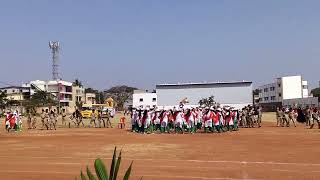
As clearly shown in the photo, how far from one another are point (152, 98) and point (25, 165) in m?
87.2

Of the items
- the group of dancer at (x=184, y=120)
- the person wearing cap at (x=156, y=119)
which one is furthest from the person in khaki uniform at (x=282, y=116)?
the person wearing cap at (x=156, y=119)

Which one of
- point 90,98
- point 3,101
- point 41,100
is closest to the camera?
point 3,101

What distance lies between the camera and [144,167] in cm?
1545

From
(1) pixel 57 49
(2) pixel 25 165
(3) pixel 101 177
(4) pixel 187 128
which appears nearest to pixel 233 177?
(2) pixel 25 165

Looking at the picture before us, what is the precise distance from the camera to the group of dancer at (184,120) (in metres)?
32.6

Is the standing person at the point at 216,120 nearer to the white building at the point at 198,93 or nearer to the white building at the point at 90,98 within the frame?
the white building at the point at 198,93

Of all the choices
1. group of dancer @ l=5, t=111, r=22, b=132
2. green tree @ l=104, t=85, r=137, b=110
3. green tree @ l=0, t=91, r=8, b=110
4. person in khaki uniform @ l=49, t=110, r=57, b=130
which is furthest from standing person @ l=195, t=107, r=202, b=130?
green tree @ l=104, t=85, r=137, b=110

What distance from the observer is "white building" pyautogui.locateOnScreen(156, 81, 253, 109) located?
8631cm

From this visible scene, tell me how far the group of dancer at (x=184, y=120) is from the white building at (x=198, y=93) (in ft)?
171

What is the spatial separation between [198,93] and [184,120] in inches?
2207

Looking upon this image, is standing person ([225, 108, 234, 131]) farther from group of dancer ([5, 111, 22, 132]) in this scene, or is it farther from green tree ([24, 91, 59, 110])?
green tree ([24, 91, 59, 110])

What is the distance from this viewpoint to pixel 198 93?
8869 cm

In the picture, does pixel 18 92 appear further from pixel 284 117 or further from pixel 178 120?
pixel 178 120

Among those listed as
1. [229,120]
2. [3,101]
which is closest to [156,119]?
[229,120]
